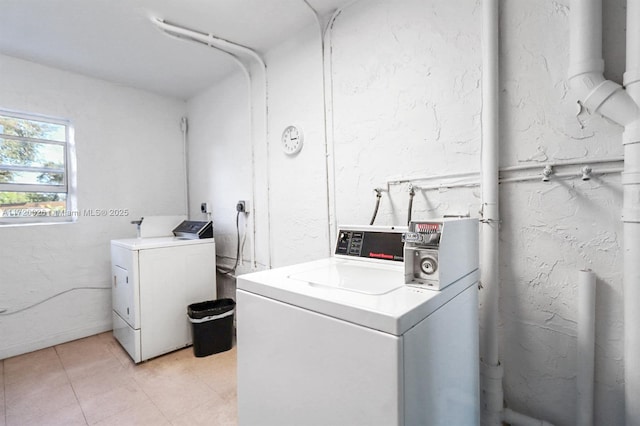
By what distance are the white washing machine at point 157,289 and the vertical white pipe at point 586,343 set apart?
8.40 ft

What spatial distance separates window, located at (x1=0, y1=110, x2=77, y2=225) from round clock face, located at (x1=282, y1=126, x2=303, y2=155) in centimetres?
215

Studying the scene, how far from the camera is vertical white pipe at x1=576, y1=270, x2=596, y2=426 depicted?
1132mm

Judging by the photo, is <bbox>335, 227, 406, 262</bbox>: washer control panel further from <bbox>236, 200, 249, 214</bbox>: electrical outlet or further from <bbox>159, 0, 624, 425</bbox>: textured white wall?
<bbox>236, 200, 249, 214</bbox>: electrical outlet

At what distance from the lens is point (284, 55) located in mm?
2336

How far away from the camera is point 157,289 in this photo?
2.38m

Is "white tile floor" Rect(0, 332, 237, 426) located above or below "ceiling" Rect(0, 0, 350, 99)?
below

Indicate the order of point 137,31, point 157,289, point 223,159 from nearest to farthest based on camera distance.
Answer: point 137,31, point 157,289, point 223,159

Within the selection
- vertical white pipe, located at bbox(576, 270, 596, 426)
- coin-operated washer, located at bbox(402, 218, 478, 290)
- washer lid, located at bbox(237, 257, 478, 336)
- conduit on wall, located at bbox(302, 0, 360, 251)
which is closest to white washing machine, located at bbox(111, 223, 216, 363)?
conduit on wall, located at bbox(302, 0, 360, 251)

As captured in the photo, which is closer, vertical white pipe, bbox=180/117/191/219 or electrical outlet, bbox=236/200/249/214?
electrical outlet, bbox=236/200/249/214

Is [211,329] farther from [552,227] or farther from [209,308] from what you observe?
[552,227]

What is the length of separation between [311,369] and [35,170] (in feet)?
10.6

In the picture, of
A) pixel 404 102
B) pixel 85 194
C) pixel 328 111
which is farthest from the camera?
pixel 85 194

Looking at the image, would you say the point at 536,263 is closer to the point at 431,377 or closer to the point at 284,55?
the point at 431,377

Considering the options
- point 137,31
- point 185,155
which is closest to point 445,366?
point 137,31
